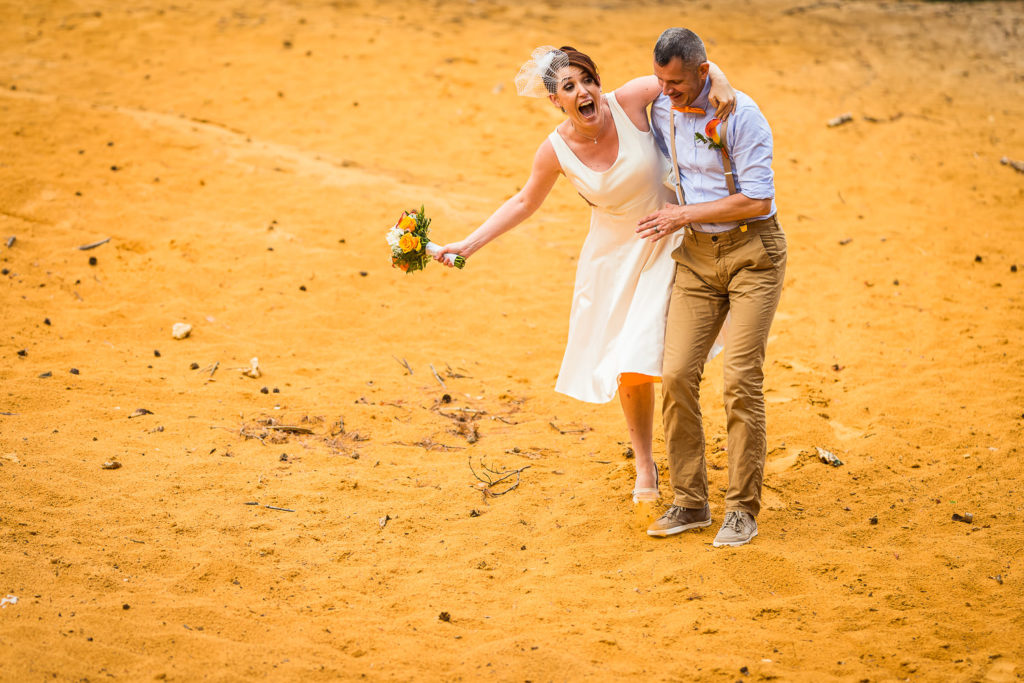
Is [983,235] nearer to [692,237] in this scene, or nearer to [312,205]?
[692,237]

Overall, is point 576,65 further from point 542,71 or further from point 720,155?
point 720,155

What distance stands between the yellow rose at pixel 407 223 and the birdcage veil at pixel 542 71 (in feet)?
2.80

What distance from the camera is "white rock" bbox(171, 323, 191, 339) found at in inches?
256

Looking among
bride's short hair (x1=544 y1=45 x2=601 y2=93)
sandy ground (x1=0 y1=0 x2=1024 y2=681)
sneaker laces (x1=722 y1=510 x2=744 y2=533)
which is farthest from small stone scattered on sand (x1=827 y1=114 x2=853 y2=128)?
sneaker laces (x1=722 y1=510 x2=744 y2=533)

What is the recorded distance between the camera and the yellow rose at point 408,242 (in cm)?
454

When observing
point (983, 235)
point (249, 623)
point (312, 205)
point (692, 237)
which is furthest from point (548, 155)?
point (983, 235)

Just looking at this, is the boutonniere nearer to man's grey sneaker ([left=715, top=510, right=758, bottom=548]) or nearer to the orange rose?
the orange rose

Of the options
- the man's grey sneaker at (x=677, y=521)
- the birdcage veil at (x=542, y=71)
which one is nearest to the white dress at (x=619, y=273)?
the birdcage veil at (x=542, y=71)

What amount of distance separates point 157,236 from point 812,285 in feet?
18.3

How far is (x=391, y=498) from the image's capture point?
15.5 feet

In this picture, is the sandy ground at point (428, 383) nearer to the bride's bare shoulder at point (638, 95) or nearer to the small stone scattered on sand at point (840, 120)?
the small stone scattered on sand at point (840, 120)

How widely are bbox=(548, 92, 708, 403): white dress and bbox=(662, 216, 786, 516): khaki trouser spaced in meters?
0.12

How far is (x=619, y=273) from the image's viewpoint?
4.41 meters

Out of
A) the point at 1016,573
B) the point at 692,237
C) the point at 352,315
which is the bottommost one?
the point at 352,315
